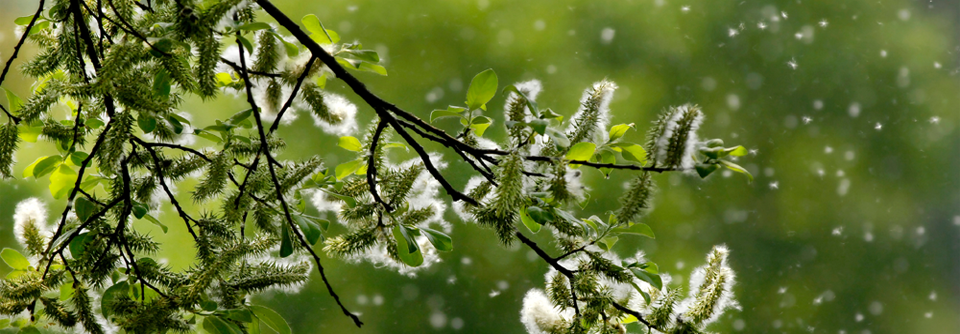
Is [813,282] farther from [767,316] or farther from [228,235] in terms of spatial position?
[228,235]

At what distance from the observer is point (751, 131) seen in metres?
1.49

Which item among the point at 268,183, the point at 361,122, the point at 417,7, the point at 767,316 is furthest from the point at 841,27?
the point at 268,183

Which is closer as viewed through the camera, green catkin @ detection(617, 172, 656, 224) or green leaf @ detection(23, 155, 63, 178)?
green catkin @ detection(617, 172, 656, 224)

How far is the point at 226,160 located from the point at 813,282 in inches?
58.2

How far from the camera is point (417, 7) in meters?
1.50

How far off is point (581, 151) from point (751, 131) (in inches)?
51.2

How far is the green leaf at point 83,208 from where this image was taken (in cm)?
44

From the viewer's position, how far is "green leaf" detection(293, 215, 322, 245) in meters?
0.40

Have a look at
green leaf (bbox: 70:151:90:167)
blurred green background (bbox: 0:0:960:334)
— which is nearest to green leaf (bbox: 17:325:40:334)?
green leaf (bbox: 70:151:90:167)

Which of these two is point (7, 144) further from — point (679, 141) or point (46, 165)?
point (679, 141)

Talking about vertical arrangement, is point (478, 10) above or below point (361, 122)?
above

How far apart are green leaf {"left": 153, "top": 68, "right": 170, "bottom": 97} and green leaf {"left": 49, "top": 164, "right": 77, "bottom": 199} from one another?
0.16m

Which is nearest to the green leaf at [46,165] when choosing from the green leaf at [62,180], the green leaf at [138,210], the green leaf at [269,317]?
the green leaf at [62,180]

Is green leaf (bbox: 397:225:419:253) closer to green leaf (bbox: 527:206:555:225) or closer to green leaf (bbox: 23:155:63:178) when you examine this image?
green leaf (bbox: 527:206:555:225)
